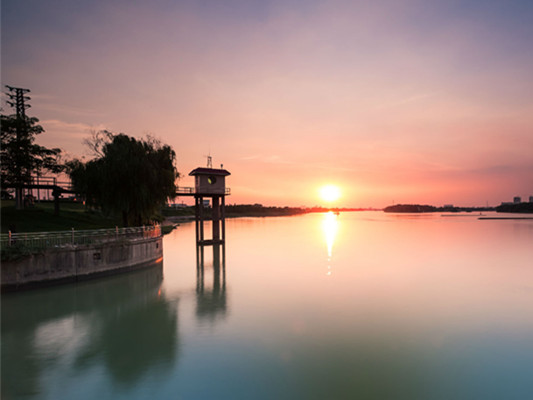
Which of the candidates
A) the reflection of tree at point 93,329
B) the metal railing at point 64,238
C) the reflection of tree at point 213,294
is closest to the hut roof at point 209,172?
the reflection of tree at point 213,294

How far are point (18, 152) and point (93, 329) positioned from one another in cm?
3013

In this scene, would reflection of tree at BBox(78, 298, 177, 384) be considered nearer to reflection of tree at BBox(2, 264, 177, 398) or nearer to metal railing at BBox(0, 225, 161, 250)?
reflection of tree at BBox(2, 264, 177, 398)

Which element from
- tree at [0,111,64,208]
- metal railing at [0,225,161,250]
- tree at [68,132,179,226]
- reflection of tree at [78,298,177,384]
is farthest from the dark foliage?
reflection of tree at [78,298,177,384]

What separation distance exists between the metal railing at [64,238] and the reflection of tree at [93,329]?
2.95 m

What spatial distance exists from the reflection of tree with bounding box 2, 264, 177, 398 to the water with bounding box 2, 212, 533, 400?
7 centimetres

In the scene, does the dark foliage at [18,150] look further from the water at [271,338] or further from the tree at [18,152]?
the water at [271,338]

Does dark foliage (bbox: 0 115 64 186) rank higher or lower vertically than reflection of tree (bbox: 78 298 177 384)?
higher

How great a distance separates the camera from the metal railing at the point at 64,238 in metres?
17.1

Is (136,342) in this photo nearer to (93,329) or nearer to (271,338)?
(93,329)

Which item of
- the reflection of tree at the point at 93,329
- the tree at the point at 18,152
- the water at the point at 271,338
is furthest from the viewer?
the tree at the point at 18,152

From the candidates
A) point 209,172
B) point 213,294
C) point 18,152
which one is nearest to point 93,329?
point 213,294

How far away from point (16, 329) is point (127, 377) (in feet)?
26.3

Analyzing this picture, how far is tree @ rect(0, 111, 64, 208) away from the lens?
31.0 meters

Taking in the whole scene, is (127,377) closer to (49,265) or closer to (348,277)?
(49,265)
